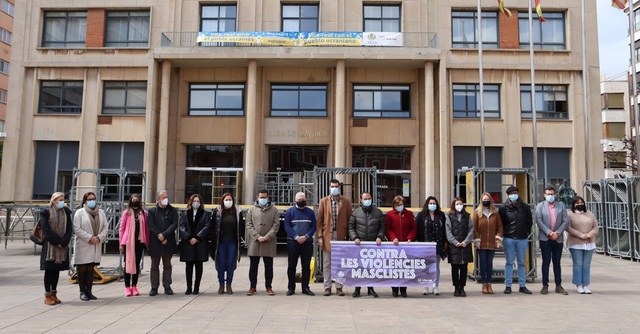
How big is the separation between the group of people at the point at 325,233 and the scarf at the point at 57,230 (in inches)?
14.6

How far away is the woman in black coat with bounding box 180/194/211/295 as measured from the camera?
9297 mm

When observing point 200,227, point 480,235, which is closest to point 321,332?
point 200,227

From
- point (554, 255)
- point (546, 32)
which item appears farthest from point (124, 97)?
point (546, 32)

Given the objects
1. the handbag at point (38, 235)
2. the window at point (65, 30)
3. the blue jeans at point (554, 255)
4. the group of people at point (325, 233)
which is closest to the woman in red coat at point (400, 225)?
the group of people at point (325, 233)

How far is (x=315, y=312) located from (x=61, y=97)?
24217mm

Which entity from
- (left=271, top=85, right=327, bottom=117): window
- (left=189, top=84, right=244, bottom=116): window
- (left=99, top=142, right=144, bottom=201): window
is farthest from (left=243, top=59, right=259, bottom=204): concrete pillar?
(left=99, top=142, right=144, bottom=201): window

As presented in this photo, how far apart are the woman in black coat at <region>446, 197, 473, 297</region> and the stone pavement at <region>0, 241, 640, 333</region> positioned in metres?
0.39

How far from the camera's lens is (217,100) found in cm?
2572

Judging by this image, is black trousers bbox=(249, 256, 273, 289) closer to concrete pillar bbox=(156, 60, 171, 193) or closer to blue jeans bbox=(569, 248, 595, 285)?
blue jeans bbox=(569, 248, 595, 285)

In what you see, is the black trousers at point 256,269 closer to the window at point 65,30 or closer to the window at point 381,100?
the window at point 381,100

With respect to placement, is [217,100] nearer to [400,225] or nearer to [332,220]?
[332,220]

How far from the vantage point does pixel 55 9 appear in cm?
2655

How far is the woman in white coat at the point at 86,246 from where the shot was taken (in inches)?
348

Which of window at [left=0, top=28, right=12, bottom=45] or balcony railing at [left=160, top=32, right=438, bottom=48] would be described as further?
window at [left=0, top=28, right=12, bottom=45]
